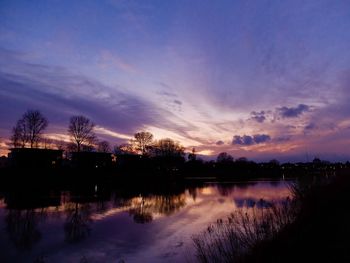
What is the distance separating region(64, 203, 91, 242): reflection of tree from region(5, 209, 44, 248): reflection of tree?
1.95 meters

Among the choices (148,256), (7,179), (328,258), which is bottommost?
(148,256)

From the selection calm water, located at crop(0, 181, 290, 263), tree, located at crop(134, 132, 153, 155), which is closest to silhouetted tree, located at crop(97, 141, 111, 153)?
tree, located at crop(134, 132, 153, 155)

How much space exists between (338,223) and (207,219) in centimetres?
1510

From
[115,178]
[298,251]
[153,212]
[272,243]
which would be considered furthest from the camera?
→ [115,178]

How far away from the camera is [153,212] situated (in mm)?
32844

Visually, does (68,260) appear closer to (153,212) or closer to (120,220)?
(120,220)

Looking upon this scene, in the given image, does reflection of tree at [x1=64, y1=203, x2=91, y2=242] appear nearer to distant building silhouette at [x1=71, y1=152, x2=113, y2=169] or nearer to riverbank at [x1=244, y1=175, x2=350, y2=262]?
riverbank at [x1=244, y1=175, x2=350, y2=262]

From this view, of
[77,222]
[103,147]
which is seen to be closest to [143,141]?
[103,147]

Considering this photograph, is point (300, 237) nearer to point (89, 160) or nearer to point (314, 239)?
point (314, 239)

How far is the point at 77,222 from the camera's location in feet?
87.1

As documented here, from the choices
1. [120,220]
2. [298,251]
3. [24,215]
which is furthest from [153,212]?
[298,251]

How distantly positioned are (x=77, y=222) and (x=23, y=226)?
151 inches

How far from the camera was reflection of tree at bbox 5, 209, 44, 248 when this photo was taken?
20173 millimetres

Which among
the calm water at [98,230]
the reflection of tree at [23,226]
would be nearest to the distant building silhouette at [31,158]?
the calm water at [98,230]
